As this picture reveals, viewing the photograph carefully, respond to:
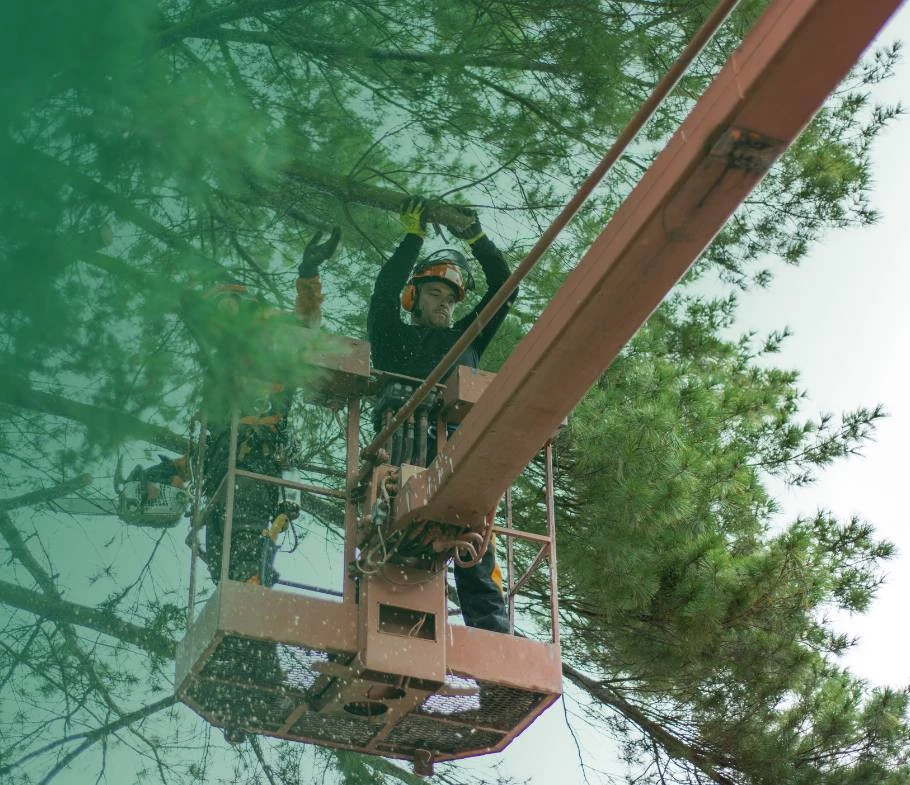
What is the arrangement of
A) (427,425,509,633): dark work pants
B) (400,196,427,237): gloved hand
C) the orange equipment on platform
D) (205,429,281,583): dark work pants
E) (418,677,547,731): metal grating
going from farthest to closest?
(400,196,427,237): gloved hand, (205,429,281,583): dark work pants, (427,425,509,633): dark work pants, (418,677,547,731): metal grating, the orange equipment on platform

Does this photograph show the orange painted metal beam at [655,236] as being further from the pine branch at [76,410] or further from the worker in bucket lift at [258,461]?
the pine branch at [76,410]

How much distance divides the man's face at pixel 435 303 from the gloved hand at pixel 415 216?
11.4 inches

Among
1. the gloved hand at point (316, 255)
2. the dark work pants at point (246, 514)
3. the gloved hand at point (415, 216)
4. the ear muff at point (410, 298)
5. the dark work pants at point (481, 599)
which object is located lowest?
the dark work pants at point (481, 599)

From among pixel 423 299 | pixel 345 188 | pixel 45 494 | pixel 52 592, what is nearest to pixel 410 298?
pixel 423 299

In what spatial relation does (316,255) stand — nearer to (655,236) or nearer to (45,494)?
(45,494)

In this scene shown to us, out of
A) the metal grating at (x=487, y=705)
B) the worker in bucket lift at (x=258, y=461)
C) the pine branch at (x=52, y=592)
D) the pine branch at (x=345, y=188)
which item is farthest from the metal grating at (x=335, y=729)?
the pine branch at (x=345, y=188)

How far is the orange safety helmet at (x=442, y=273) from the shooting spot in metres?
6.80

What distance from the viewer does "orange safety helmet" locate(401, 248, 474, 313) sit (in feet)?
22.3

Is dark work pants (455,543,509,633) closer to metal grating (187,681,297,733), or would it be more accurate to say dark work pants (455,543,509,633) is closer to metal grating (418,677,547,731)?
metal grating (418,677,547,731)

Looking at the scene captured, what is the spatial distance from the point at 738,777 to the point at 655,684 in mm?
698

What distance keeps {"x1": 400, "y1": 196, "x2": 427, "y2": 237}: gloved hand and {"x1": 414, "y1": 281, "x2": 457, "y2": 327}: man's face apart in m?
0.29

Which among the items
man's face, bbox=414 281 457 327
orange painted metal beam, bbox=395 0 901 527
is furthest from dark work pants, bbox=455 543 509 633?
man's face, bbox=414 281 457 327

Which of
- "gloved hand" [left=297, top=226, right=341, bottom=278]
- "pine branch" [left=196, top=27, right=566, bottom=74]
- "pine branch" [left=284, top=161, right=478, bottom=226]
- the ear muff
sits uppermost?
"pine branch" [left=196, top=27, right=566, bottom=74]

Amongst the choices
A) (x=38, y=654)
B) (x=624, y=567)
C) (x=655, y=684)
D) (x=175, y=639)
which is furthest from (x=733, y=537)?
(x=38, y=654)
